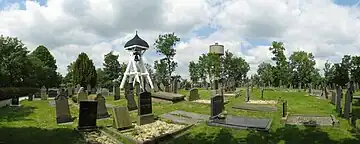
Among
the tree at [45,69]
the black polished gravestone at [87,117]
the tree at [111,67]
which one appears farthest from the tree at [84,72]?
the black polished gravestone at [87,117]

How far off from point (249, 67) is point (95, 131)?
227ft

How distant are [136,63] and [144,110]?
26.9 metres

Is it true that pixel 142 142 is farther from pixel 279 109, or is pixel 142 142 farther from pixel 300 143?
pixel 279 109

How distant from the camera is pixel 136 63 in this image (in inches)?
1576

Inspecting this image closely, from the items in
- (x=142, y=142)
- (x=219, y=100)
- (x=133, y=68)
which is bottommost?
(x=142, y=142)

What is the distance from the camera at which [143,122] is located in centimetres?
1338

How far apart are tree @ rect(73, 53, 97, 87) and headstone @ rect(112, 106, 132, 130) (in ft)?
104

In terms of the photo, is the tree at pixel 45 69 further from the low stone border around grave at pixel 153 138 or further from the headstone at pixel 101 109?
the low stone border around grave at pixel 153 138

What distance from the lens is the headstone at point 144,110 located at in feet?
43.8

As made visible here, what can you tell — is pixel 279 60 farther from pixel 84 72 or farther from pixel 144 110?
pixel 144 110

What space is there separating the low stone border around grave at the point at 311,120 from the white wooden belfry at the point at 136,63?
25.4 meters

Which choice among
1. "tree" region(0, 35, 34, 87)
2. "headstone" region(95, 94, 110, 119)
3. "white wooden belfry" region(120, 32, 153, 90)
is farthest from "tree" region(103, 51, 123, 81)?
"headstone" region(95, 94, 110, 119)

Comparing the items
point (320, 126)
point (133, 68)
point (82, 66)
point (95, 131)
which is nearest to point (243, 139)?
point (320, 126)

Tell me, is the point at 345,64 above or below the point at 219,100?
above
